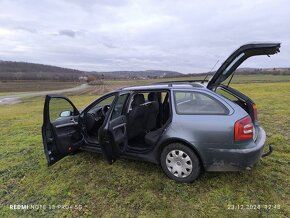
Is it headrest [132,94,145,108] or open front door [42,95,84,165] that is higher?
headrest [132,94,145,108]

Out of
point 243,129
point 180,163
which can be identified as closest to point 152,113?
point 180,163

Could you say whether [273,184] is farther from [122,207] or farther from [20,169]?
[20,169]

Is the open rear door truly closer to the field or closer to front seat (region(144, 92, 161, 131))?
front seat (region(144, 92, 161, 131))

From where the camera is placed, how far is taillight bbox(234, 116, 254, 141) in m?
2.96

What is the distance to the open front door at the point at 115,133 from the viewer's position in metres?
3.29

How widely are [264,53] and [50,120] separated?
341cm

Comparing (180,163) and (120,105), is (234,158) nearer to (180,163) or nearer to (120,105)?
(180,163)

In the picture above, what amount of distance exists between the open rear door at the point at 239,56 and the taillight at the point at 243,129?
0.74 metres

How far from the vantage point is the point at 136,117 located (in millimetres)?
3957

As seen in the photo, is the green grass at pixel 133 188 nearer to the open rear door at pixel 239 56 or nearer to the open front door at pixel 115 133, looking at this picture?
the open front door at pixel 115 133

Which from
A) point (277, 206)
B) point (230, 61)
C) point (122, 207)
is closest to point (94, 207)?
point (122, 207)

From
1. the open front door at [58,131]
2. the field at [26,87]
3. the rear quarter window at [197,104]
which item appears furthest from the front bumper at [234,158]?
the field at [26,87]

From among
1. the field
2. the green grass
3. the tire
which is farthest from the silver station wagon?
the field

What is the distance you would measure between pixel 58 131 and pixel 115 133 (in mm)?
1000
